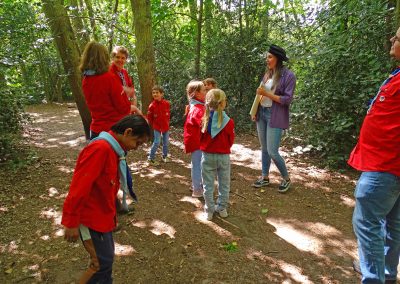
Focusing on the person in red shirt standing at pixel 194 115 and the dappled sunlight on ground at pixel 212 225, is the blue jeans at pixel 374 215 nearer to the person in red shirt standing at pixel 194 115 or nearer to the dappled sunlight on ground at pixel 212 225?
the dappled sunlight on ground at pixel 212 225

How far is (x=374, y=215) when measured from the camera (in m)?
2.40

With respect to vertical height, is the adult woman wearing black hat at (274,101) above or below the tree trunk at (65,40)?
below

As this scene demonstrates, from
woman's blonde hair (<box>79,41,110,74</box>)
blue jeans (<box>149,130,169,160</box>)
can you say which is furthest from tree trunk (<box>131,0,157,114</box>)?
woman's blonde hair (<box>79,41,110,74</box>)

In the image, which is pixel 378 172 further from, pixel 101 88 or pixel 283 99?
pixel 101 88

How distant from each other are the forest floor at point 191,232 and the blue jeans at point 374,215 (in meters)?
0.63

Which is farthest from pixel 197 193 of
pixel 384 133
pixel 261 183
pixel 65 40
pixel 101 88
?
pixel 65 40

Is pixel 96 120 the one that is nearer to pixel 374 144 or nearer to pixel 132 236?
pixel 132 236

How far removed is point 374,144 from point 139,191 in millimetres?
3559

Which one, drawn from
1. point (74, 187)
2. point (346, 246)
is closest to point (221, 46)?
point (346, 246)

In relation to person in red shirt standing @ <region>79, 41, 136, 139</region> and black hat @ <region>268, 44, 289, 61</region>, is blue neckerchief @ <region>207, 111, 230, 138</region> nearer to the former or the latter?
person in red shirt standing @ <region>79, 41, 136, 139</region>

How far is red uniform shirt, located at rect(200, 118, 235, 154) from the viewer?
378 cm

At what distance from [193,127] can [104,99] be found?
118 cm

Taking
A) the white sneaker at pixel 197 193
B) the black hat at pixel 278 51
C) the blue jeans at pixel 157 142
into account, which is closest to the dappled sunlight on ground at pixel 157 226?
the white sneaker at pixel 197 193

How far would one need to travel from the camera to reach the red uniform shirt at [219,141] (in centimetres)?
378
